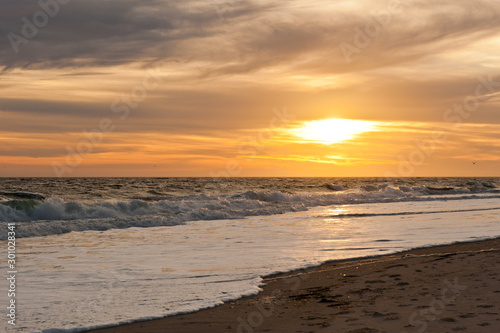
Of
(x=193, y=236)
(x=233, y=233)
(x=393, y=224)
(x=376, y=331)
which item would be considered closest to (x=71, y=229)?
(x=193, y=236)

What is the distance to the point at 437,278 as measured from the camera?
29.7 feet

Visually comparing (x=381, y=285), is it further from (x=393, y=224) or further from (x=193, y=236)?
(x=393, y=224)

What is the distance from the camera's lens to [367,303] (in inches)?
294

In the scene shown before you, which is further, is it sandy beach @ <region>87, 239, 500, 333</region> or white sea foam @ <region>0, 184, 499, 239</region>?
white sea foam @ <region>0, 184, 499, 239</region>

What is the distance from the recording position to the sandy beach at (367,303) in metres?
6.41

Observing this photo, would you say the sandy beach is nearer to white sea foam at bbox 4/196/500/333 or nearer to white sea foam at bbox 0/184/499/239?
white sea foam at bbox 4/196/500/333
